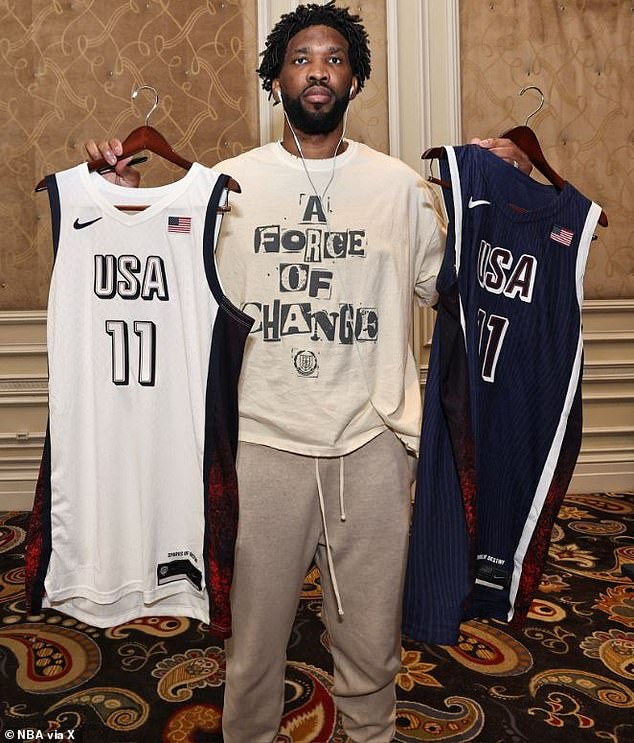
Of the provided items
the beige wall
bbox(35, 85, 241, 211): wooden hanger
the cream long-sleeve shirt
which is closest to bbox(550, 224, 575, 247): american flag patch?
the cream long-sleeve shirt

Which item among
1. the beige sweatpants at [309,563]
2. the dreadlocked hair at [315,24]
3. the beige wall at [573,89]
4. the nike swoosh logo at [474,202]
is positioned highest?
the beige wall at [573,89]

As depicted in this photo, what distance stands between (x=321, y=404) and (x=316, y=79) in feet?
2.28

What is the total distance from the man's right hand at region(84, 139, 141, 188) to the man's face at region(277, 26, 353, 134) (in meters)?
0.37

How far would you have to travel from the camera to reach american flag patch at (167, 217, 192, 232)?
1455 millimetres

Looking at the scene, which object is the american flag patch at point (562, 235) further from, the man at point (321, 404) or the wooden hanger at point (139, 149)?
the wooden hanger at point (139, 149)

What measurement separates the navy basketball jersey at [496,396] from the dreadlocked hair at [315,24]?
389 millimetres

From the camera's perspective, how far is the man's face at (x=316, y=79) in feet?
5.13

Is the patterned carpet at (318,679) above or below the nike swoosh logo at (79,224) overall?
below

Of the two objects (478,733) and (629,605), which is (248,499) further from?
(629,605)

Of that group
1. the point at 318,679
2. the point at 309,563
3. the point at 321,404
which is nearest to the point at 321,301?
the point at 321,404

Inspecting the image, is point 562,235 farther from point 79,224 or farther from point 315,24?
point 79,224

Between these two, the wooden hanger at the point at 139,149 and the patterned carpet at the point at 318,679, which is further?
the patterned carpet at the point at 318,679

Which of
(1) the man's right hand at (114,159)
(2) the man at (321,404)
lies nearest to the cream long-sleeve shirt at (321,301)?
(2) the man at (321,404)

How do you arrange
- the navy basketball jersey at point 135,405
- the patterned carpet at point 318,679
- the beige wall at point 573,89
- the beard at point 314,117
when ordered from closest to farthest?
the navy basketball jersey at point 135,405
the beard at point 314,117
the patterned carpet at point 318,679
the beige wall at point 573,89
